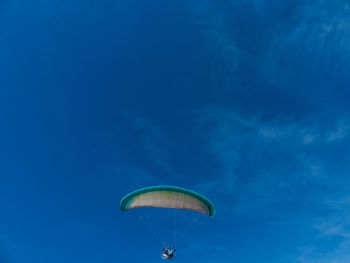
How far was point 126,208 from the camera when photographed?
26.5 m

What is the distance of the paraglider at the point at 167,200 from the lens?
2503 centimetres

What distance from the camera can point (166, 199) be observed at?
84.9 feet

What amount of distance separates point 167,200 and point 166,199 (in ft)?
0.68

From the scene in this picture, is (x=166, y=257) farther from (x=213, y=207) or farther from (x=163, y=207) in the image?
(x=213, y=207)

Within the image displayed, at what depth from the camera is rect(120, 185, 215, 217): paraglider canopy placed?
985 inches

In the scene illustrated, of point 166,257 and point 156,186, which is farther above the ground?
point 156,186

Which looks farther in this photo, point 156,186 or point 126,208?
point 126,208

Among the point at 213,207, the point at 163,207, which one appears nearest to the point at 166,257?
the point at 163,207

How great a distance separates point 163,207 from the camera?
26609 mm

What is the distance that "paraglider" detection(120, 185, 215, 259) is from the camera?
25.0m

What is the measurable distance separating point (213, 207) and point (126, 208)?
34.3 ft

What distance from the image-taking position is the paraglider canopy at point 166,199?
985 inches

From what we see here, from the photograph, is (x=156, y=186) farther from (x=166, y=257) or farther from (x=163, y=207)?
(x=166, y=257)

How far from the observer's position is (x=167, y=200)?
26.0 metres
